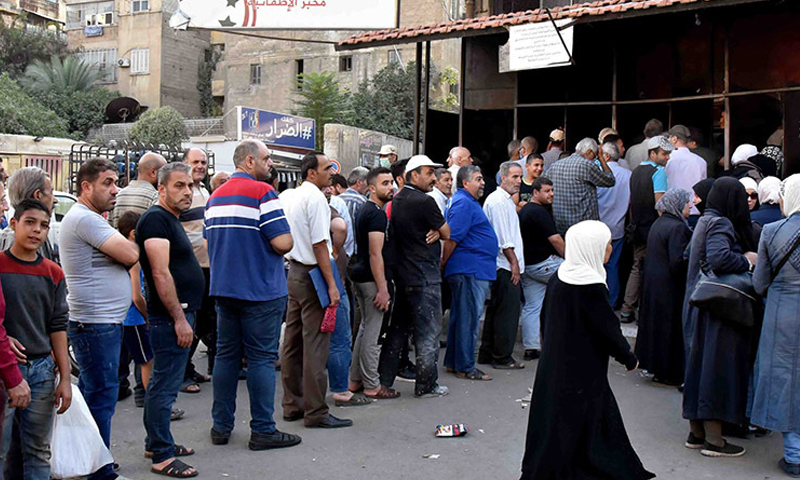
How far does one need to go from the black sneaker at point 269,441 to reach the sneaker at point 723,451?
2.91 metres

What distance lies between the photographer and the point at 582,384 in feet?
14.5

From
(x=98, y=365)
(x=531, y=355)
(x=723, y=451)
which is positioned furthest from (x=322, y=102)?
(x=98, y=365)

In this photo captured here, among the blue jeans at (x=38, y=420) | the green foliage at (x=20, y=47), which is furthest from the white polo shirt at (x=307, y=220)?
the green foliage at (x=20, y=47)

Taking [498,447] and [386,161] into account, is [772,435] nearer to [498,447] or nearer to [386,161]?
[498,447]

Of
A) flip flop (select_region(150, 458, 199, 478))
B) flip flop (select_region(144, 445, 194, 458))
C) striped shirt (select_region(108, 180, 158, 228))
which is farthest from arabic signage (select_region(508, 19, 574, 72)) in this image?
flip flop (select_region(150, 458, 199, 478))

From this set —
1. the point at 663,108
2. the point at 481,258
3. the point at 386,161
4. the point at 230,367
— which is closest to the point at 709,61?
the point at 663,108

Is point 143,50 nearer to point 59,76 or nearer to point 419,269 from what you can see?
point 59,76

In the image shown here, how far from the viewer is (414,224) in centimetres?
682

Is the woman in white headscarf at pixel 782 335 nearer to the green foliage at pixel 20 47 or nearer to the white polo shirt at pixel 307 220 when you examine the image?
the white polo shirt at pixel 307 220

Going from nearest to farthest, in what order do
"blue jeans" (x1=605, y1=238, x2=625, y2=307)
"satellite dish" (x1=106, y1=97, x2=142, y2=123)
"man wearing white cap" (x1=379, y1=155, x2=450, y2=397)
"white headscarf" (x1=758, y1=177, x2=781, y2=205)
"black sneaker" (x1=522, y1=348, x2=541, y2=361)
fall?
"man wearing white cap" (x1=379, y1=155, x2=450, y2=397), "white headscarf" (x1=758, y1=177, x2=781, y2=205), "black sneaker" (x1=522, y1=348, x2=541, y2=361), "blue jeans" (x1=605, y1=238, x2=625, y2=307), "satellite dish" (x1=106, y1=97, x2=142, y2=123)

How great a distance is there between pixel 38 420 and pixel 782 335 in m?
4.53

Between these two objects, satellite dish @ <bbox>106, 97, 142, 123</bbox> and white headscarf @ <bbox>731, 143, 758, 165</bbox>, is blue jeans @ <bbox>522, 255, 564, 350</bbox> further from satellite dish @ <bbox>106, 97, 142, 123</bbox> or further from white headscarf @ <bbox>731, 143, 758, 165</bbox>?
satellite dish @ <bbox>106, 97, 142, 123</bbox>

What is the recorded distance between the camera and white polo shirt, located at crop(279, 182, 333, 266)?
19.4 ft

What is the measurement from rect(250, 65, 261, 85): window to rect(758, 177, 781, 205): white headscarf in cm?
3604
